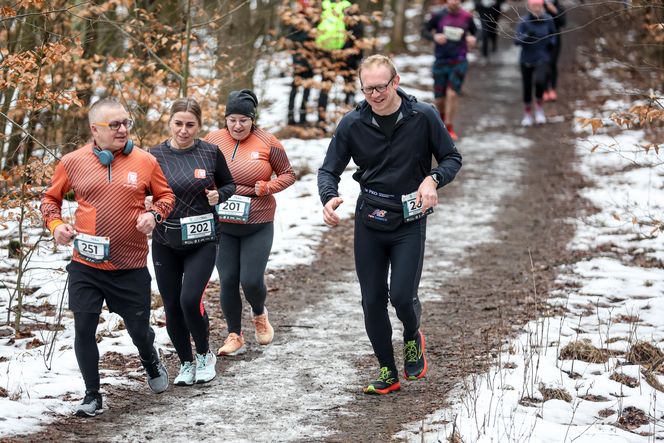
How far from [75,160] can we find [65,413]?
5.09 feet

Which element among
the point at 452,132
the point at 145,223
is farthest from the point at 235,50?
the point at 145,223

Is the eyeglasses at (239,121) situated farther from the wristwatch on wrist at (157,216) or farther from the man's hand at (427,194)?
the man's hand at (427,194)

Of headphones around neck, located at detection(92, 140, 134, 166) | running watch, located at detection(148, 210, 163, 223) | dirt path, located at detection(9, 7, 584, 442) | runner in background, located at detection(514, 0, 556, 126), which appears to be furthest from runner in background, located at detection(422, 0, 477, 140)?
headphones around neck, located at detection(92, 140, 134, 166)

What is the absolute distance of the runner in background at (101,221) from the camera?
561 cm

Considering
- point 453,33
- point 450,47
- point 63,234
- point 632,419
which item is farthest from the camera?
point 450,47

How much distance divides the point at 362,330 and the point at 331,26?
6769 millimetres

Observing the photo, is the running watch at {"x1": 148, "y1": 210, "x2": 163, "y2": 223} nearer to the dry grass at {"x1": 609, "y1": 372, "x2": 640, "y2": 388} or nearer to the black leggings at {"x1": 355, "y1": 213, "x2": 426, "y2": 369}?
the black leggings at {"x1": 355, "y1": 213, "x2": 426, "y2": 369}

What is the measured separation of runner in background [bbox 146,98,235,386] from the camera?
6.22m

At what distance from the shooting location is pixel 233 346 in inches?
283

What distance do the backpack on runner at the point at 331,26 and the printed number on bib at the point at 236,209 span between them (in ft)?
21.7

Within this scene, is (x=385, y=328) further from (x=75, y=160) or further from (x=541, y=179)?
(x=541, y=179)

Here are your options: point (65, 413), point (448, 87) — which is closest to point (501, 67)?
point (448, 87)

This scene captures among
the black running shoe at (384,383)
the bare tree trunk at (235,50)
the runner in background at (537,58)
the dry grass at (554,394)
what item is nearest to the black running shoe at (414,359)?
the black running shoe at (384,383)

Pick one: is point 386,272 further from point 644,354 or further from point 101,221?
point 644,354
